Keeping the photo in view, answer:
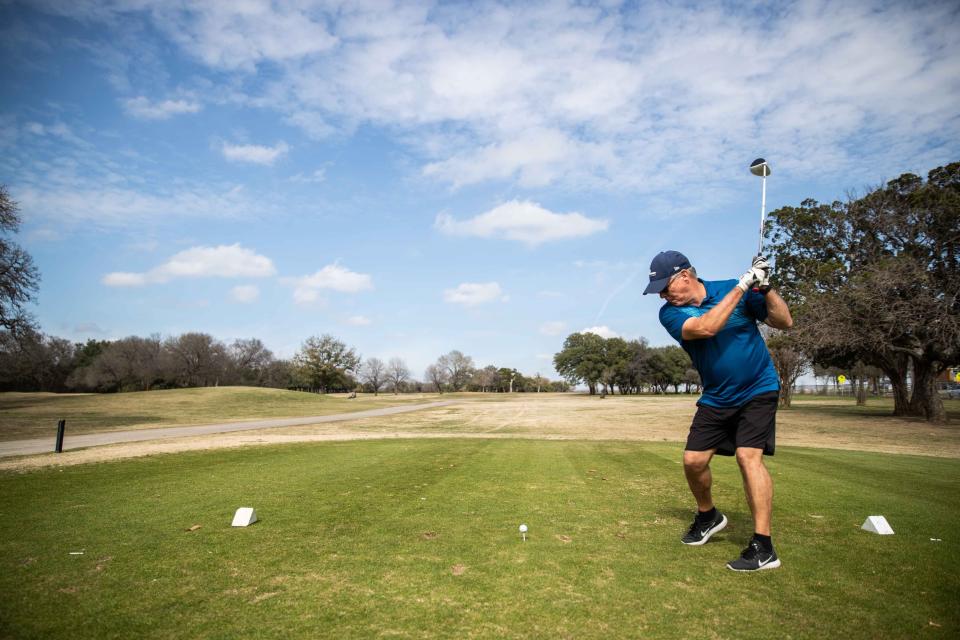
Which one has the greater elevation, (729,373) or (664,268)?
(664,268)

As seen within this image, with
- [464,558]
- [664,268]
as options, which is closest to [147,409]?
[464,558]

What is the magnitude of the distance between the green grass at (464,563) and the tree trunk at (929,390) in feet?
98.4

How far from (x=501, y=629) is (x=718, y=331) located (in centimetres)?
317

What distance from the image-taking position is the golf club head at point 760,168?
6.76 m

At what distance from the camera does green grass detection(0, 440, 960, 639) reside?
10.8 feet

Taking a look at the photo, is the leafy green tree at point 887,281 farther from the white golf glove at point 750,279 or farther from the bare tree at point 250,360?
the bare tree at point 250,360

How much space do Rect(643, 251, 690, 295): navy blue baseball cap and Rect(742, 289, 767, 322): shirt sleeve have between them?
623 mm

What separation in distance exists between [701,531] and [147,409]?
50.1 metres

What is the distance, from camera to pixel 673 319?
496 cm

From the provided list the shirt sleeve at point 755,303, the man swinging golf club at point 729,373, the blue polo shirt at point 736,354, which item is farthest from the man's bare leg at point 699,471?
the shirt sleeve at point 755,303

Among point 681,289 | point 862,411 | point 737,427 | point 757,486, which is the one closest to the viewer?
point 757,486

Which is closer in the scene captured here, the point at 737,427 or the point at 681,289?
the point at 737,427

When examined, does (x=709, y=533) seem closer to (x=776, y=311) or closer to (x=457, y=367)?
(x=776, y=311)

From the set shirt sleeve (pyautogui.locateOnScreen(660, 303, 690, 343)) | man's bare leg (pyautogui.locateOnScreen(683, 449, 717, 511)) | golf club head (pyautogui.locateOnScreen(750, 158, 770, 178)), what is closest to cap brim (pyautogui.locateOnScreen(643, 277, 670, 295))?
shirt sleeve (pyautogui.locateOnScreen(660, 303, 690, 343))
